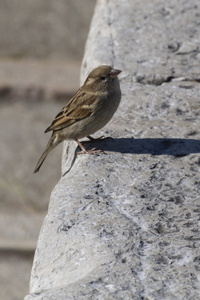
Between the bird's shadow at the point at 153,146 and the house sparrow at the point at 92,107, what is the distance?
17 cm

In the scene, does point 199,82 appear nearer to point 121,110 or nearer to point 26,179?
point 121,110

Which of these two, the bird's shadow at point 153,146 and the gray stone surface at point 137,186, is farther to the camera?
the bird's shadow at point 153,146

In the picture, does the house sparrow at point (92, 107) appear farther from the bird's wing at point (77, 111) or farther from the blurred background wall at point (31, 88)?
the blurred background wall at point (31, 88)

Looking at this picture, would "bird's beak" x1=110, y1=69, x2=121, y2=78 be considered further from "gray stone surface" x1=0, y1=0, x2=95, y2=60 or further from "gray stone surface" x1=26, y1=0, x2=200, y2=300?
"gray stone surface" x1=0, y1=0, x2=95, y2=60

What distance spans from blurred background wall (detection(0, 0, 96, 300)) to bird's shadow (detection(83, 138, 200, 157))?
3447mm

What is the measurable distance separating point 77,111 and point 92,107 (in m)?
0.10

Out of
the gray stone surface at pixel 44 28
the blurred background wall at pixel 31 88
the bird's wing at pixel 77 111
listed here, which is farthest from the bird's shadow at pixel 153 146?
the gray stone surface at pixel 44 28

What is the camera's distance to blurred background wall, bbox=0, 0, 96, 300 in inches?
259

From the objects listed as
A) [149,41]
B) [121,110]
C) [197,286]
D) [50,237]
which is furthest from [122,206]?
[149,41]

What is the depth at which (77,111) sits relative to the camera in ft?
11.4

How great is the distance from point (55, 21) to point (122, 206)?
462cm

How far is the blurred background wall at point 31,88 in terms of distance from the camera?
21.6 ft

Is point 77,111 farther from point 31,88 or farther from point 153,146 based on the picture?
point 31,88

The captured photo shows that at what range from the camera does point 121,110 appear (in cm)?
341
